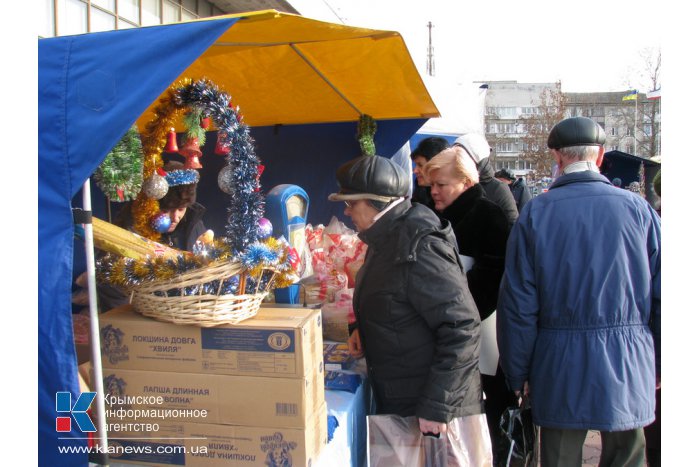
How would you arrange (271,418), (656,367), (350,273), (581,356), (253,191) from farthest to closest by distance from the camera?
(350,273), (656,367), (581,356), (253,191), (271,418)

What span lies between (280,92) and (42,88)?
3157 mm

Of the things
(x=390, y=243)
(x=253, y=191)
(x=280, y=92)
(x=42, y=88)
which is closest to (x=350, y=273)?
(x=390, y=243)

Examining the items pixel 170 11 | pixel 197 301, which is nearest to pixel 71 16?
pixel 170 11

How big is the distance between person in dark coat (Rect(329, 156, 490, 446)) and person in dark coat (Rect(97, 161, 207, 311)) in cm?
103

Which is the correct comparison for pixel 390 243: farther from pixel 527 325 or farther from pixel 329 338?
pixel 329 338

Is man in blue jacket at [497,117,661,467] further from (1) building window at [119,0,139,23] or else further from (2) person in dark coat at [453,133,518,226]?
→ (1) building window at [119,0,139,23]

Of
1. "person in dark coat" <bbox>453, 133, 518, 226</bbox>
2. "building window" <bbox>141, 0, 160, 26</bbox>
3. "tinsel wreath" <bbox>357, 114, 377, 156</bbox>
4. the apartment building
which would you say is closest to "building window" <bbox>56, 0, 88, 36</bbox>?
"building window" <bbox>141, 0, 160, 26</bbox>

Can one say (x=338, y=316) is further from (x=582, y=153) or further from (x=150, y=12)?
(x=150, y=12)

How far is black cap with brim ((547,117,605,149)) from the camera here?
222 centimetres

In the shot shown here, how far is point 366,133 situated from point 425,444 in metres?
3.50

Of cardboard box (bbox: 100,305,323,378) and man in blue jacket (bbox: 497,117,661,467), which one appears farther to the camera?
man in blue jacket (bbox: 497,117,661,467)

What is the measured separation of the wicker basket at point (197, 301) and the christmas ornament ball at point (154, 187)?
31.8 inches

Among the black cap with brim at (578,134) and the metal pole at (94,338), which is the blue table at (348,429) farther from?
the black cap with brim at (578,134)

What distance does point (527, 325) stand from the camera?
216 cm
